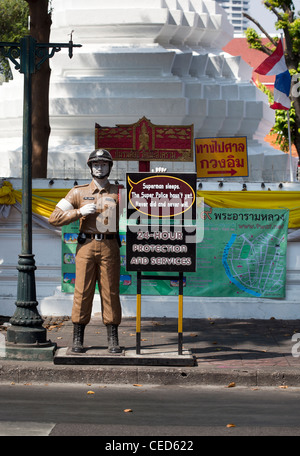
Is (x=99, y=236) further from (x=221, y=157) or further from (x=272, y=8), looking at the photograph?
(x=272, y=8)

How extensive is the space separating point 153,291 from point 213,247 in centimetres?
111

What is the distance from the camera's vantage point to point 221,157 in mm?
13922

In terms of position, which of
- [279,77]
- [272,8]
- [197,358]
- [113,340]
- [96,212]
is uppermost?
[272,8]

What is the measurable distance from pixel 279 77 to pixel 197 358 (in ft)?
35.4

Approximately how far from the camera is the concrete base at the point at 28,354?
1002 cm

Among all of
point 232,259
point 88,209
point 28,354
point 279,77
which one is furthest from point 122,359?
point 279,77

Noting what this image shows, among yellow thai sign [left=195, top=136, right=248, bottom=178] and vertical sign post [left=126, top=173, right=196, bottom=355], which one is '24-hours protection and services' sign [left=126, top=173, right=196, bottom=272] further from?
yellow thai sign [left=195, top=136, right=248, bottom=178]

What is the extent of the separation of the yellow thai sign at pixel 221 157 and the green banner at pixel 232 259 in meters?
1.10

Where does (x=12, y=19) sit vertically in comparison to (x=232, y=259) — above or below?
above

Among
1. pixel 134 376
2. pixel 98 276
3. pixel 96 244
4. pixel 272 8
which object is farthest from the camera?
pixel 272 8

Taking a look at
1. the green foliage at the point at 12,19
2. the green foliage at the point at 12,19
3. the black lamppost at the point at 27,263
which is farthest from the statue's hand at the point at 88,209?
the green foliage at the point at 12,19

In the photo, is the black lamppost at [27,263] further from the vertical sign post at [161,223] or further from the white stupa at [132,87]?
the white stupa at [132,87]

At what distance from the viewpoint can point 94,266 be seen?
397 inches

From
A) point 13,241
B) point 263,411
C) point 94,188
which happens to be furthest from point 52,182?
point 263,411
